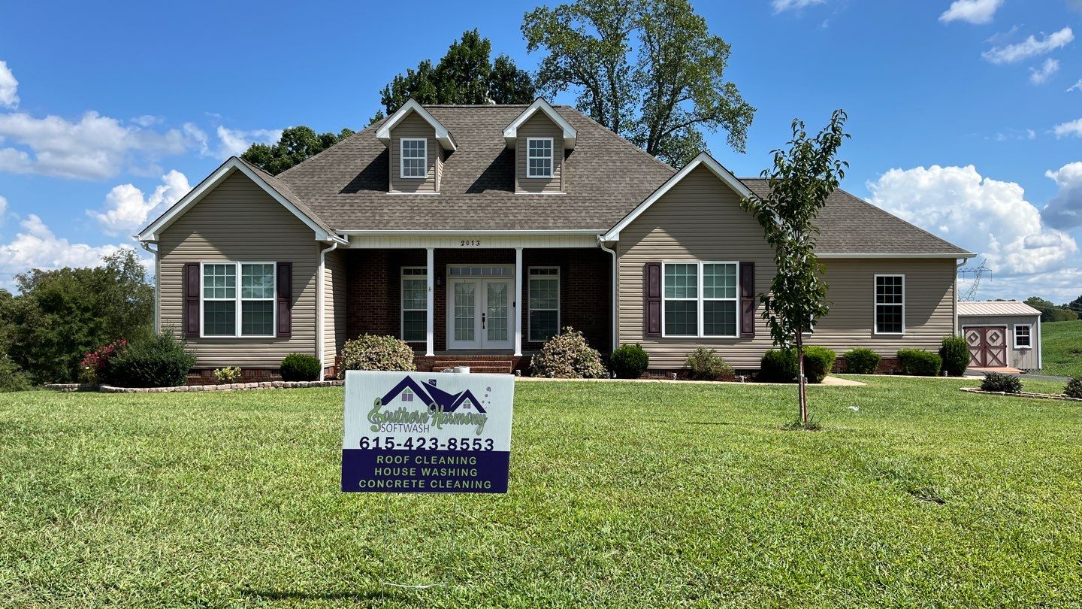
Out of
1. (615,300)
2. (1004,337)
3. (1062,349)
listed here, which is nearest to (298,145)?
(615,300)

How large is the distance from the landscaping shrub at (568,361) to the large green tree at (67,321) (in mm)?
10354

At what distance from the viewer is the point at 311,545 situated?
4906mm

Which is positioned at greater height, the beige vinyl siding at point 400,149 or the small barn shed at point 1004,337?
the beige vinyl siding at point 400,149

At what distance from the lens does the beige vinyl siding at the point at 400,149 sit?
18750 millimetres

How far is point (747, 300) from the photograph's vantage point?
16844 mm

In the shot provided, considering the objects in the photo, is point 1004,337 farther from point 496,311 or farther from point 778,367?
point 496,311

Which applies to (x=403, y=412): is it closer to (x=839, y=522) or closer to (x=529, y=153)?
(x=839, y=522)

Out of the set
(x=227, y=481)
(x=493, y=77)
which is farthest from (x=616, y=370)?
(x=493, y=77)

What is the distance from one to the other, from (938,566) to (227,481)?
228 inches

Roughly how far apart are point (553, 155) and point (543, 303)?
13.3 ft

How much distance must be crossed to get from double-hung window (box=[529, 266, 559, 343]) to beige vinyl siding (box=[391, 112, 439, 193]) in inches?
146

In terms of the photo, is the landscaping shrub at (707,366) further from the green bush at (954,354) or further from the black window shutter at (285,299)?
the black window shutter at (285,299)

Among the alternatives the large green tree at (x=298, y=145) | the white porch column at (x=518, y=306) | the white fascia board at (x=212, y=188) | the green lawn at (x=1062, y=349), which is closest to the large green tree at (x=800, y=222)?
the white porch column at (x=518, y=306)

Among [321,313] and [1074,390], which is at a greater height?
[321,313]
